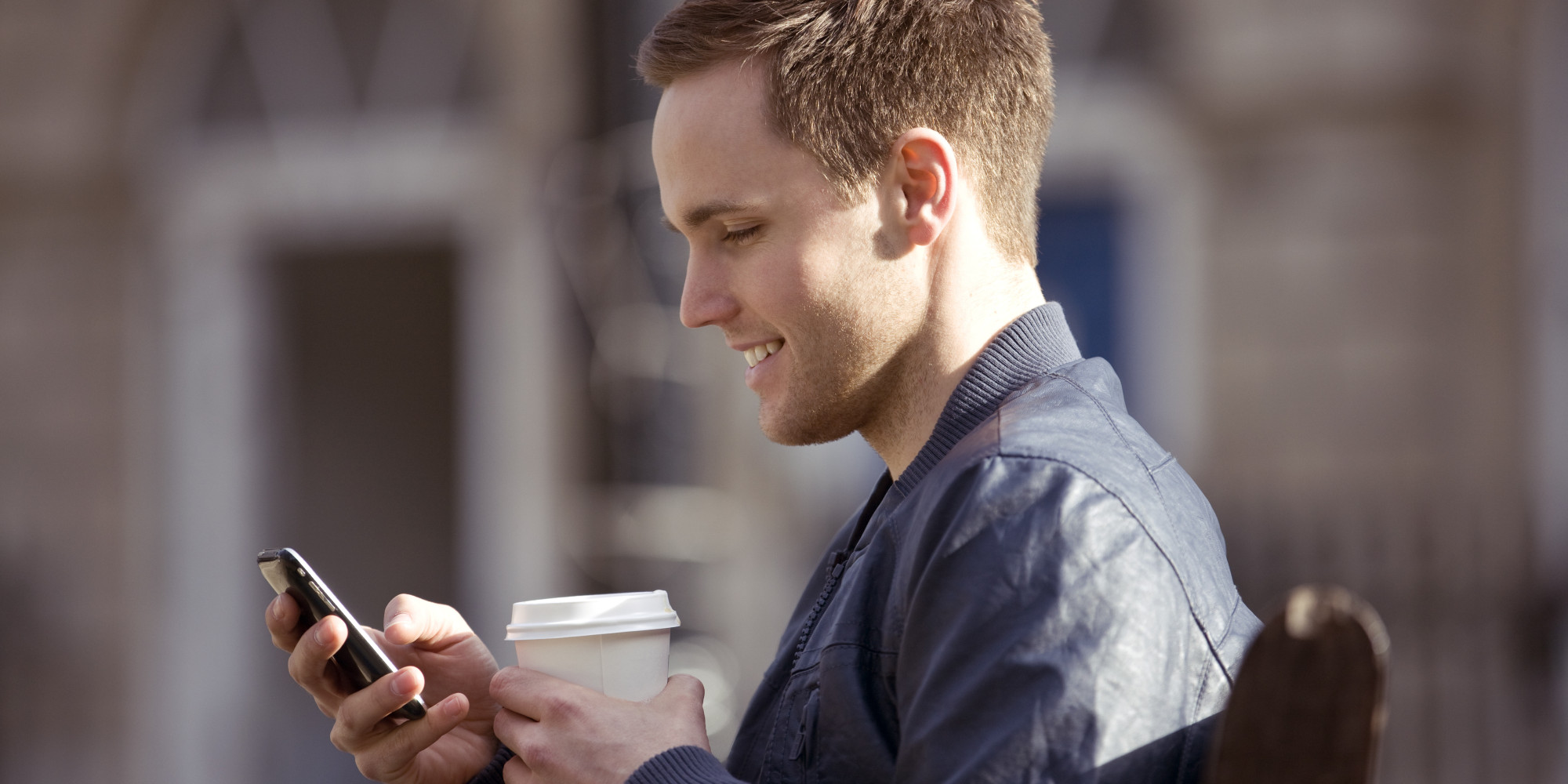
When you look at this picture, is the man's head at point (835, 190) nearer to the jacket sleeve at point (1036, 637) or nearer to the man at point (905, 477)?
the man at point (905, 477)

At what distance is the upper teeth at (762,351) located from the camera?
6.45 feet

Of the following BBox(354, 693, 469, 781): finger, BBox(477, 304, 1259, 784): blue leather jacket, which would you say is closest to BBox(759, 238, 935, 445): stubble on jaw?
BBox(477, 304, 1259, 784): blue leather jacket

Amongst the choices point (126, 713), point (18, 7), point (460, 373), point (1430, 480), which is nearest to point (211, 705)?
point (126, 713)

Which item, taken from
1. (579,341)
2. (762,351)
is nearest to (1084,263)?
(579,341)

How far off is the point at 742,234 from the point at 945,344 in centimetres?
31

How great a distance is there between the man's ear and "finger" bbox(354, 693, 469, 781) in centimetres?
85

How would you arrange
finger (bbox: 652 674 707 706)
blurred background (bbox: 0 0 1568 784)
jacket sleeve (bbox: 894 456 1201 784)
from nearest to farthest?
jacket sleeve (bbox: 894 456 1201 784)
finger (bbox: 652 674 707 706)
blurred background (bbox: 0 0 1568 784)

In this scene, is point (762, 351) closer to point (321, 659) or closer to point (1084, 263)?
point (321, 659)

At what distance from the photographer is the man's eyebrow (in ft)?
6.12

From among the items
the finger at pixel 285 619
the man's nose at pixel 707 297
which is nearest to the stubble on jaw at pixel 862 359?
the man's nose at pixel 707 297

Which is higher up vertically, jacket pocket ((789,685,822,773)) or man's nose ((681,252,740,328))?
man's nose ((681,252,740,328))

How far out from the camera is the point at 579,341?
5949 millimetres

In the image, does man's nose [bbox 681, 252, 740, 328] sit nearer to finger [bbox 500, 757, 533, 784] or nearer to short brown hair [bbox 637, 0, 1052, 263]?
short brown hair [bbox 637, 0, 1052, 263]

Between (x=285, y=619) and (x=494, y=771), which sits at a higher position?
(x=285, y=619)
